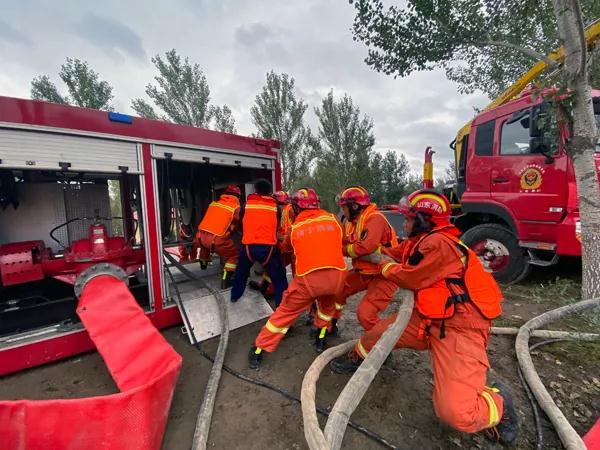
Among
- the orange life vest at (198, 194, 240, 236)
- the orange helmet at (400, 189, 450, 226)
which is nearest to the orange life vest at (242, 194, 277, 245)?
Result: the orange life vest at (198, 194, 240, 236)

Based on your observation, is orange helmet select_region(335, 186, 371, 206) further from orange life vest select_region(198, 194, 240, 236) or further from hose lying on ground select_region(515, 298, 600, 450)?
hose lying on ground select_region(515, 298, 600, 450)

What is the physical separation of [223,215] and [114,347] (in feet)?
7.44

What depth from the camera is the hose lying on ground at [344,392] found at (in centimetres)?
139

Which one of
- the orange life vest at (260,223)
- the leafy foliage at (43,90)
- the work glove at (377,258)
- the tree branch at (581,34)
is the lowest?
the work glove at (377,258)

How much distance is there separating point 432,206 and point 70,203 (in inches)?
185

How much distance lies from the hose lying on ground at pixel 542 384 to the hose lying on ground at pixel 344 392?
1016 millimetres

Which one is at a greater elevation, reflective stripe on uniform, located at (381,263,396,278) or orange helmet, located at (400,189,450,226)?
orange helmet, located at (400,189,450,226)

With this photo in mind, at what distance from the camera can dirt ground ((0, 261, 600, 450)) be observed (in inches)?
77.7

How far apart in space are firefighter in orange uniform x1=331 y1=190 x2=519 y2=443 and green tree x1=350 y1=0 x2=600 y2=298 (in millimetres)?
2632

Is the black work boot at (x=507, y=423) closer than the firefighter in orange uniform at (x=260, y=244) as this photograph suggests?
Yes

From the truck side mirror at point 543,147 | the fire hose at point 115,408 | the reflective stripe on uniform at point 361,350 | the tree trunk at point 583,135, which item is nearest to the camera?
the fire hose at point 115,408

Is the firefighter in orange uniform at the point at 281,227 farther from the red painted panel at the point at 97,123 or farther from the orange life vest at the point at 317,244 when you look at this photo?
the orange life vest at the point at 317,244

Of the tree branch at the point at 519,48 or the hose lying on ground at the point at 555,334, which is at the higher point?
the tree branch at the point at 519,48

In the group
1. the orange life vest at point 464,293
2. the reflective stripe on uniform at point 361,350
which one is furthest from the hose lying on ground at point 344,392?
the reflective stripe on uniform at point 361,350
